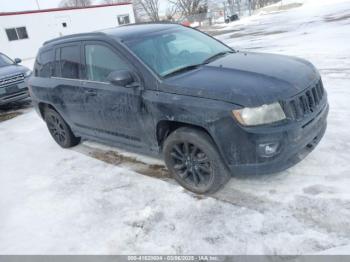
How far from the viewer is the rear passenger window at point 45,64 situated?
5302 millimetres

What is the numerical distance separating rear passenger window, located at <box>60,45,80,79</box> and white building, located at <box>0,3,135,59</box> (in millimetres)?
22314

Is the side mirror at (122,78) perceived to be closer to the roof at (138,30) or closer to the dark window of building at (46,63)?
the roof at (138,30)

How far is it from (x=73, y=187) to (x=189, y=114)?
83.9 inches

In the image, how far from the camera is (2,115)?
9.33 m

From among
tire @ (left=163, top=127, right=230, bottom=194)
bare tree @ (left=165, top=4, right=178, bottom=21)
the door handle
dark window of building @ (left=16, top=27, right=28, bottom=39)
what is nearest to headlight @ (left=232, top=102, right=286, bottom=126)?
tire @ (left=163, top=127, right=230, bottom=194)

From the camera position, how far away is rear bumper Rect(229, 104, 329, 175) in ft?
10.2

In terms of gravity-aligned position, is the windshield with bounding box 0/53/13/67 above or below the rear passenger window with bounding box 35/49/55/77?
below

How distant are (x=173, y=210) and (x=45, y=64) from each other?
11.4 ft

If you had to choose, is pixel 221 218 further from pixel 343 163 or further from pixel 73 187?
pixel 73 187

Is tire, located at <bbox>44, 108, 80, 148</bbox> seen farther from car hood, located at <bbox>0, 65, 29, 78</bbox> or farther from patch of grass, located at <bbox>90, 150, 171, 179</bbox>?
car hood, located at <bbox>0, 65, 29, 78</bbox>

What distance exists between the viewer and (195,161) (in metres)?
3.63

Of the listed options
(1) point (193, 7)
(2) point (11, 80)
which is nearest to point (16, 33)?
(2) point (11, 80)

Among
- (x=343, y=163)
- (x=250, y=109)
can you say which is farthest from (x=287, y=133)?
(x=343, y=163)

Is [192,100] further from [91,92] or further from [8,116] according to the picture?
[8,116]
